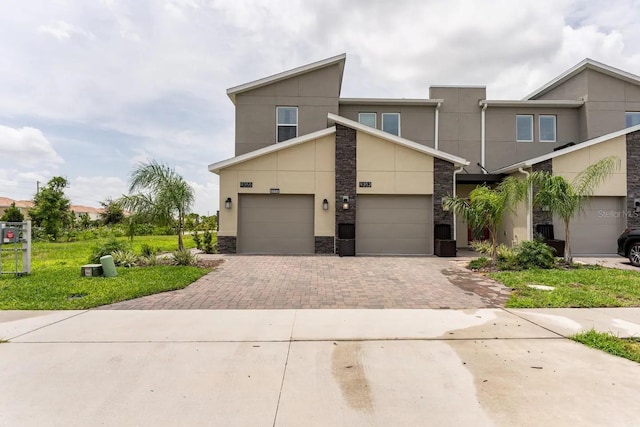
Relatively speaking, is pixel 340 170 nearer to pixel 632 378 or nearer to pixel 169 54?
pixel 169 54

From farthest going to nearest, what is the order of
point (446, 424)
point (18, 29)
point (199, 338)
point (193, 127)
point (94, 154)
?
point (94, 154) < point (193, 127) < point (18, 29) < point (199, 338) < point (446, 424)

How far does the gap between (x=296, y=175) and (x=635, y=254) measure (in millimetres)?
11867

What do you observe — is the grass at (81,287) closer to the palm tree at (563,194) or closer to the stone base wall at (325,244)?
the stone base wall at (325,244)

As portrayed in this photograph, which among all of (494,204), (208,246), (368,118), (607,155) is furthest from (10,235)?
(607,155)

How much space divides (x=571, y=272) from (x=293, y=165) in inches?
387

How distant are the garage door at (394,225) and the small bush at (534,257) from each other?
13.0 ft

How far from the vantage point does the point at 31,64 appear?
10.3m

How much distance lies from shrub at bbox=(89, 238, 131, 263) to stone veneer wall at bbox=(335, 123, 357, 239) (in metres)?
7.63

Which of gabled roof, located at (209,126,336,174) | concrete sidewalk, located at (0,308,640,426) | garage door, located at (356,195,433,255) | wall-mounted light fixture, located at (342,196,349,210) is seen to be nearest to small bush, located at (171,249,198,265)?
gabled roof, located at (209,126,336,174)

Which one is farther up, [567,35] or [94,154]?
[567,35]

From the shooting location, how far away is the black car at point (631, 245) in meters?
10.7

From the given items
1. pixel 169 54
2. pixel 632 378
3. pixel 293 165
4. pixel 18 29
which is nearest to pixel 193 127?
pixel 169 54

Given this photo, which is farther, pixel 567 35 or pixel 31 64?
pixel 567 35

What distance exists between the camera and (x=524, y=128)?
56.0ft
